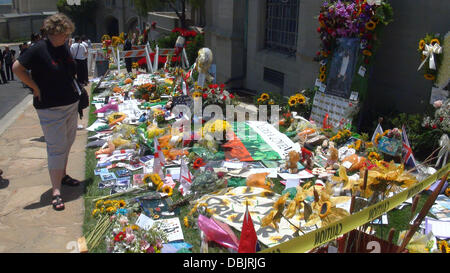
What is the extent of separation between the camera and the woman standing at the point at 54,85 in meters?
4.61

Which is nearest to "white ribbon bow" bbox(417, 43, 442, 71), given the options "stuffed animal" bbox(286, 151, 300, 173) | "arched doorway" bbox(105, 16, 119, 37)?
"stuffed animal" bbox(286, 151, 300, 173)

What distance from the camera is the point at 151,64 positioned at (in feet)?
45.0

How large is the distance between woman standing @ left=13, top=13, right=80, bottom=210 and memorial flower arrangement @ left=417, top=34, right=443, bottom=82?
523 cm

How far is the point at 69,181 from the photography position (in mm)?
5457

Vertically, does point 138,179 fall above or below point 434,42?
below

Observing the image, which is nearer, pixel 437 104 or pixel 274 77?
pixel 437 104

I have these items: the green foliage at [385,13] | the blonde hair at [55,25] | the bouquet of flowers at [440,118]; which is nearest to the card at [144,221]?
the blonde hair at [55,25]

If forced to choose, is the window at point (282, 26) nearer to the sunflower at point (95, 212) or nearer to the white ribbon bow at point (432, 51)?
the white ribbon bow at point (432, 51)

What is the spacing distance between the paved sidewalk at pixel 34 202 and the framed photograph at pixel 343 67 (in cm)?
483

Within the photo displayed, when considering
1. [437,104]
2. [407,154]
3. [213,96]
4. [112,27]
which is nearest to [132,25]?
[112,27]

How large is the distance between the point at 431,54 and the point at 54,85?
18.0ft

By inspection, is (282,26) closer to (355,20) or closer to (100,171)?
(355,20)

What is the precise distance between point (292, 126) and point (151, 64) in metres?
7.36
